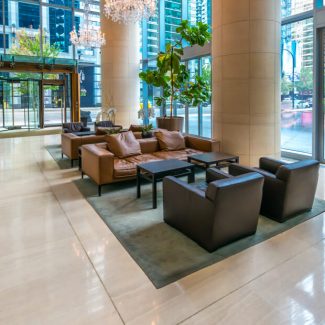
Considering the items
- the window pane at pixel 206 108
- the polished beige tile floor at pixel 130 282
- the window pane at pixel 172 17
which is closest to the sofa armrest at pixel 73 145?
the polished beige tile floor at pixel 130 282

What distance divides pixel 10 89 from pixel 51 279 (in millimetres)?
12733

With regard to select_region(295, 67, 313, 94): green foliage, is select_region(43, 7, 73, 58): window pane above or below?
above

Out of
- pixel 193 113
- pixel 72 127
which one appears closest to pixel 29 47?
pixel 72 127

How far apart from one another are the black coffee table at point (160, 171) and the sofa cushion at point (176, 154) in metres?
0.83

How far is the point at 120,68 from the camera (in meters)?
11.3

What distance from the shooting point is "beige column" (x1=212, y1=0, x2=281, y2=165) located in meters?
5.62

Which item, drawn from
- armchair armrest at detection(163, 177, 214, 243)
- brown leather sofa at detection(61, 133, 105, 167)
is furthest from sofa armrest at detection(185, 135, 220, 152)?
armchair armrest at detection(163, 177, 214, 243)

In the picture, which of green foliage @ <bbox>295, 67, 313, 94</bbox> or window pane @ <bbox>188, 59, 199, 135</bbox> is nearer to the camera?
green foliage @ <bbox>295, 67, 313, 94</bbox>

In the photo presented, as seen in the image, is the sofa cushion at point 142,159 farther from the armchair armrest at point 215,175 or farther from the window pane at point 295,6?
the window pane at point 295,6

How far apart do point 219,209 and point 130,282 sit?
3.35ft

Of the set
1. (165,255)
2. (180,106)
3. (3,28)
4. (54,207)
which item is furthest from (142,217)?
(3,28)

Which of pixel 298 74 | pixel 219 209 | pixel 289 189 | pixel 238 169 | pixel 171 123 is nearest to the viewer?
pixel 219 209

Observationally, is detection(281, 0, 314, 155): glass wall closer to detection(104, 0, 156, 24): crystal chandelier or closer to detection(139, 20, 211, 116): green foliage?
detection(139, 20, 211, 116): green foliage

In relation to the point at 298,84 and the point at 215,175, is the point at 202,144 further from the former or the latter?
the point at 298,84
